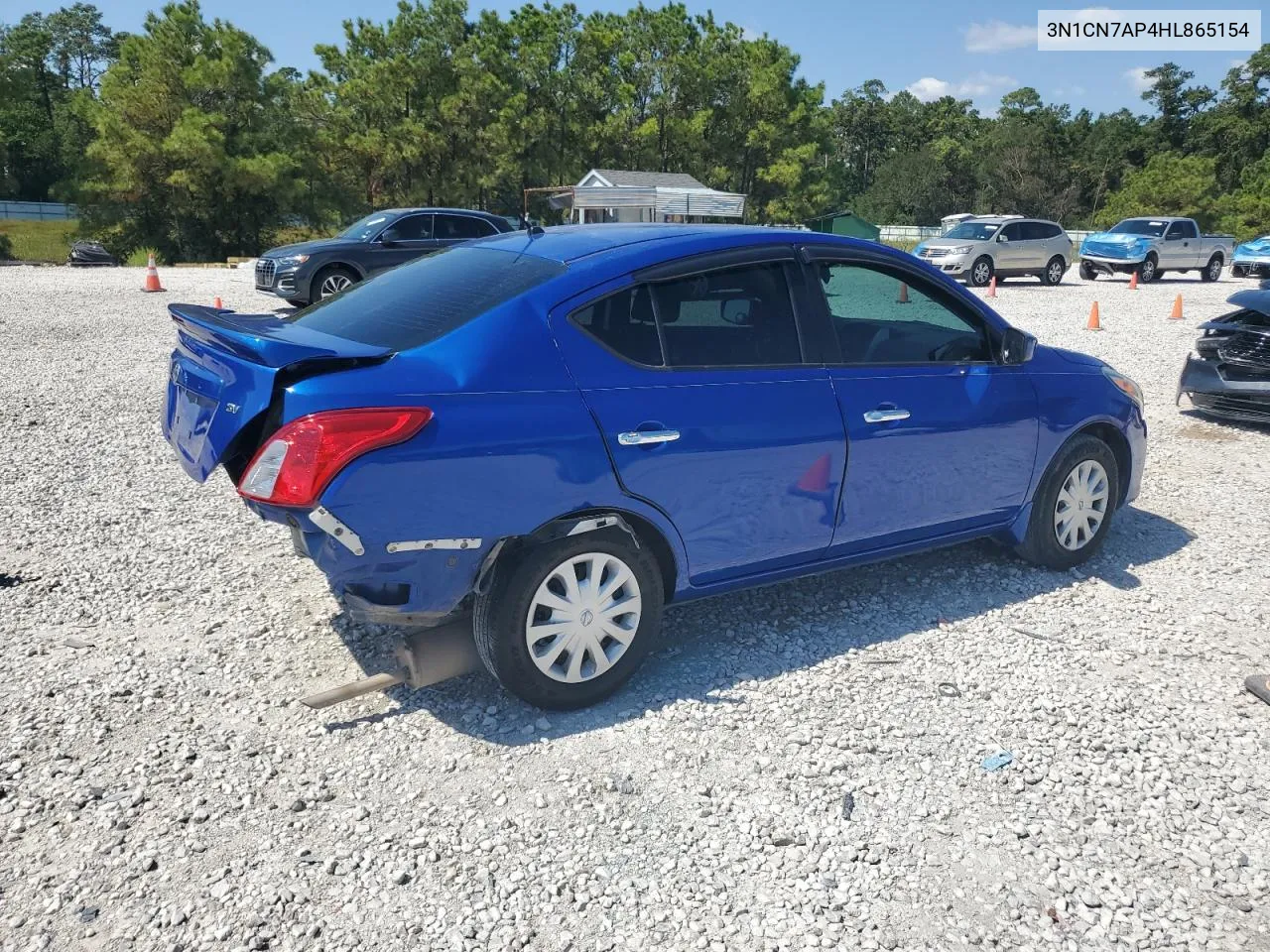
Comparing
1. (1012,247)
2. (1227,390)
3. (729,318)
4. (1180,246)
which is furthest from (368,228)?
(1180,246)

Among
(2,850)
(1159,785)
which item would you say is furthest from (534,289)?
(1159,785)

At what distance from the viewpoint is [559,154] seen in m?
53.6

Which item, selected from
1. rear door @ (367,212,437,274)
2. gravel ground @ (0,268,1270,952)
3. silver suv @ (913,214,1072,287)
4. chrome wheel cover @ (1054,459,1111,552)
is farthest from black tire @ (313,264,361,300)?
silver suv @ (913,214,1072,287)

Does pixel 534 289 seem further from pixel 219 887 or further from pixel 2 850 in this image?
pixel 2 850

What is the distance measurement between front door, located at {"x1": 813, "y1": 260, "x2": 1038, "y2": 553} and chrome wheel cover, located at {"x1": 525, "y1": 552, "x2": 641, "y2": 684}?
1.10 meters

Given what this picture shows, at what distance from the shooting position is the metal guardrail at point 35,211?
56406 millimetres


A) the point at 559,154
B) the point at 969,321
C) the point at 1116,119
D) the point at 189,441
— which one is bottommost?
the point at 189,441

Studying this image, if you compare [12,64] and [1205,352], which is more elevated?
[12,64]

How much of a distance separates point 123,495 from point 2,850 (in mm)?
3679

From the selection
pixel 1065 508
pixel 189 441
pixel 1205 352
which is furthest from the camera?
pixel 1205 352

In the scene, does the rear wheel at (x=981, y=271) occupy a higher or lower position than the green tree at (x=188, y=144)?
lower

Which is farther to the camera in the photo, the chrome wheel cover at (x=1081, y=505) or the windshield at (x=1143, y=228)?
the windshield at (x=1143, y=228)

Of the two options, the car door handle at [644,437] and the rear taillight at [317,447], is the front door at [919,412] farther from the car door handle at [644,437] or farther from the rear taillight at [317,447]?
the rear taillight at [317,447]

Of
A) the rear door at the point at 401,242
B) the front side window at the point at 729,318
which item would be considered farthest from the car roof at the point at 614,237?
the rear door at the point at 401,242
